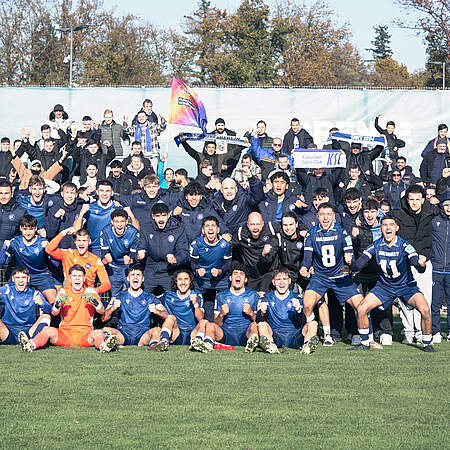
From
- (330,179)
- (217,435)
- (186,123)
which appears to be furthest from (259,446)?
(186,123)

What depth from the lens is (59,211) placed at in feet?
37.3

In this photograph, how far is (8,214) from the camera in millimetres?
11344

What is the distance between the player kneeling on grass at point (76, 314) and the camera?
10062mm

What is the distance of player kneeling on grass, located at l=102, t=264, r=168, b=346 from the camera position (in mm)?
10297

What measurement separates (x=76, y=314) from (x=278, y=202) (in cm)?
319

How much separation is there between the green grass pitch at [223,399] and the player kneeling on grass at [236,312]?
0.51 m

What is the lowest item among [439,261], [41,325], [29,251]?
[41,325]

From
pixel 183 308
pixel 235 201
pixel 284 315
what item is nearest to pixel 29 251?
pixel 183 308

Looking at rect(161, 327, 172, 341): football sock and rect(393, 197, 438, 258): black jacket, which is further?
rect(393, 197, 438, 258): black jacket

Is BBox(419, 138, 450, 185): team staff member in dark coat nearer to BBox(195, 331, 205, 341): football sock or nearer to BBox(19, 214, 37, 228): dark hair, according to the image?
BBox(195, 331, 205, 341): football sock

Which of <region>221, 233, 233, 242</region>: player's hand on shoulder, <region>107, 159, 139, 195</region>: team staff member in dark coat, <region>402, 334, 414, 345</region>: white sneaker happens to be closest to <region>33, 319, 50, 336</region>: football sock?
<region>221, 233, 233, 242</region>: player's hand on shoulder

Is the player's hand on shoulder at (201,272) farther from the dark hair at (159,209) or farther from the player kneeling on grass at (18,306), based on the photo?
the player kneeling on grass at (18,306)

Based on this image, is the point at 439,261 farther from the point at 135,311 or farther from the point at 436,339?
the point at 135,311

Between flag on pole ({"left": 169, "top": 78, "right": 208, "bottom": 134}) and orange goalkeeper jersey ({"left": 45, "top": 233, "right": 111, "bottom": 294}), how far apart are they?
611 cm
